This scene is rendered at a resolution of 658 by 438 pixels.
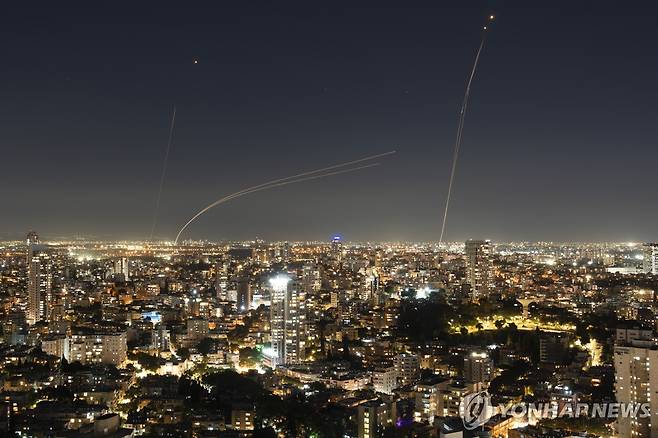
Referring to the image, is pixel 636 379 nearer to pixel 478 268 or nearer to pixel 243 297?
pixel 243 297

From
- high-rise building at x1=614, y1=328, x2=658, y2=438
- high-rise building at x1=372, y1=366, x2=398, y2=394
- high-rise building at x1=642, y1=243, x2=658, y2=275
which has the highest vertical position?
high-rise building at x1=642, y1=243, x2=658, y2=275

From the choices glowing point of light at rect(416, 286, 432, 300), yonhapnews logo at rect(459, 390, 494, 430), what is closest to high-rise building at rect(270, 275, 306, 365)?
yonhapnews logo at rect(459, 390, 494, 430)

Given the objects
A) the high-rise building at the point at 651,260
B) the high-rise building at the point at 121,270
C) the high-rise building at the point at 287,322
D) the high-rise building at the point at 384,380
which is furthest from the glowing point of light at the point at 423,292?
the high-rise building at the point at 121,270

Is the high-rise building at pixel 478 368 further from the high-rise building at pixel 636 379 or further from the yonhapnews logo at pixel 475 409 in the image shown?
the high-rise building at pixel 636 379

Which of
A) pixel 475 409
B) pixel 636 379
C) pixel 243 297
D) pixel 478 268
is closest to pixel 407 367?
pixel 475 409

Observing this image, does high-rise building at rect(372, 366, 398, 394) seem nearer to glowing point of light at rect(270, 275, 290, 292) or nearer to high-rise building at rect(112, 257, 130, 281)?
glowing point of light at rect(270, 275, 290, 292)

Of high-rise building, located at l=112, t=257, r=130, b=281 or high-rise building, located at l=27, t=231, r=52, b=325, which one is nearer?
high-rise building, located at l=27, t=231, r=52, b=325
